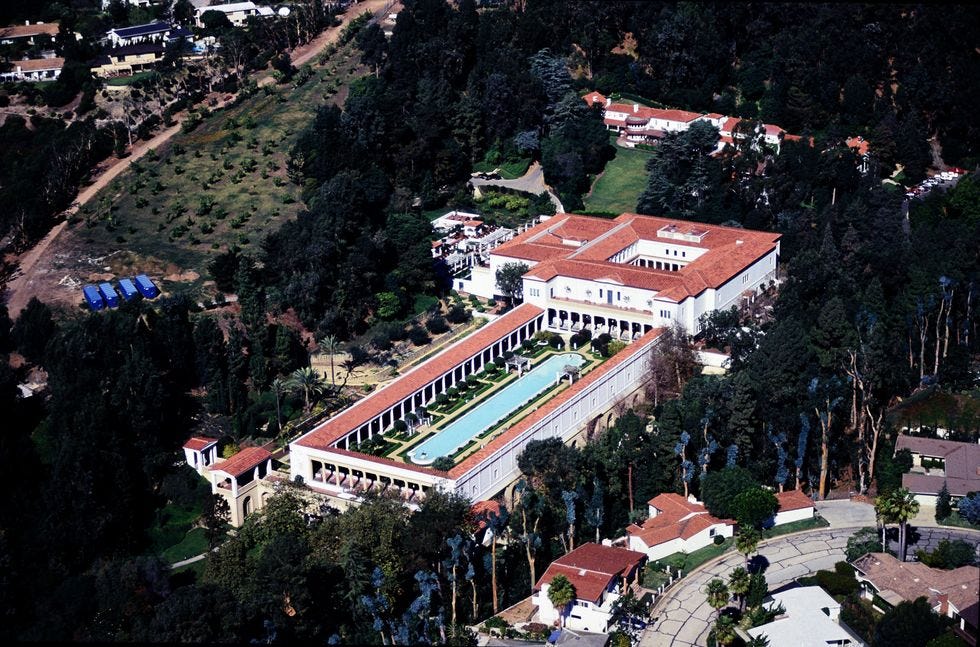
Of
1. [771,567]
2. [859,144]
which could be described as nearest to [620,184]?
[859,144]

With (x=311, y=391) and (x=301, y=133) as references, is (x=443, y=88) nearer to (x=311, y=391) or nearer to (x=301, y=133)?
(x=301, y=133)

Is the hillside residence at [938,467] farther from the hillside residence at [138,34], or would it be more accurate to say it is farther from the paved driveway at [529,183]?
the hillside residence at [138,34]

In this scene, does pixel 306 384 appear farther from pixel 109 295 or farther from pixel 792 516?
pixel 792 516

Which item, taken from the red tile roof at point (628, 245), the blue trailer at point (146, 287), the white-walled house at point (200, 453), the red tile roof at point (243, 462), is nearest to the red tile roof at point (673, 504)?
the red tile roof at point (628, 245)

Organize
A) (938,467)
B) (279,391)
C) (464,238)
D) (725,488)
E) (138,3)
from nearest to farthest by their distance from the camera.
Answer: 1. (725,488)
2. (938,467)
3. (279,391)
4. (464,238)
5. (138,3)

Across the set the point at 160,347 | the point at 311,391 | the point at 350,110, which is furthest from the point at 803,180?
the point at 160,347
